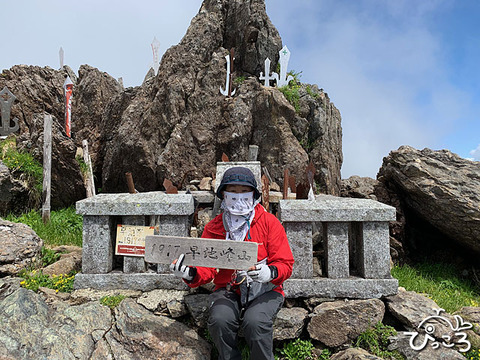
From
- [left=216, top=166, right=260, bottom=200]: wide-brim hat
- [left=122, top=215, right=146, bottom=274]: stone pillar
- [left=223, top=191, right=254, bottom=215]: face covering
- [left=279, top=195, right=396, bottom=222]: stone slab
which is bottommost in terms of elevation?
[left=122, top=215, right=146, bottom=274]: stone pillar

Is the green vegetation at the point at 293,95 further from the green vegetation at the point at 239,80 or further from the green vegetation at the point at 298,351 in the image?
the green vegetation at the point at 298,351

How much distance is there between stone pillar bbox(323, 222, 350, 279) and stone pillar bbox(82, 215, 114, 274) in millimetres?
3179

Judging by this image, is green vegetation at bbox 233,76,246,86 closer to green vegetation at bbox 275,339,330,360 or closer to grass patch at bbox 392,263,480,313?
grass patch at bbox 392,263,480,313

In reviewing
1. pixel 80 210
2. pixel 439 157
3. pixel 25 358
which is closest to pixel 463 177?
pixel 439 157

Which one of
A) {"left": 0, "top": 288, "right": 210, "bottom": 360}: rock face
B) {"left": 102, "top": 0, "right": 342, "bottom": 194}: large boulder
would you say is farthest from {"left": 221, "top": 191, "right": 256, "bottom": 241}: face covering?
{"left": 102, "top": 0, "right": 342, "bottom": 194}: large boulder

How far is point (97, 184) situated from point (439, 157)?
479 inches

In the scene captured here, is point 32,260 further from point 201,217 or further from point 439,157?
point 439,157

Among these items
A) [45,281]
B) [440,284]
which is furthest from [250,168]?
[440,284]

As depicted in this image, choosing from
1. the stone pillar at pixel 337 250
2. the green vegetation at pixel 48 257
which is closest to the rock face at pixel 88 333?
the green vegetation at pixel 48 257

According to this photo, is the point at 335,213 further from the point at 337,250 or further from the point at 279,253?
the point at 279,253

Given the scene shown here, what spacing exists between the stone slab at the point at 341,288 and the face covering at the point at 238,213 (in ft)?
3.84

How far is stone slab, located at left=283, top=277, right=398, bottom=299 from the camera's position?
375 centimetres

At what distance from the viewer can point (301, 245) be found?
380 cm

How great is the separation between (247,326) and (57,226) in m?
7.18
